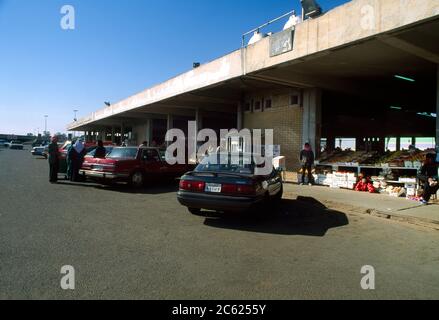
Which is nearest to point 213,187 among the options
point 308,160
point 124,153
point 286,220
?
point 286,220

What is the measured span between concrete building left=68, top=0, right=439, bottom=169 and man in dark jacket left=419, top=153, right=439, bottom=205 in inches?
55.3

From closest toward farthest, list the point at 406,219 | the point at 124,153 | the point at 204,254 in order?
the point at 204,254 < the point at 406,219 < the point at 124,153

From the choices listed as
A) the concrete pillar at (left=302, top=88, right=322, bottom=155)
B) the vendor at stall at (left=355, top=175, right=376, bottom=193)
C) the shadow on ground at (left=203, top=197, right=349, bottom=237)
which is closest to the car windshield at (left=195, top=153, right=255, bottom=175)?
the shadow on ground at (left=203, top=197, right=349, bottom=237)

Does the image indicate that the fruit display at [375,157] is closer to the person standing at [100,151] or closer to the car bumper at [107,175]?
the car bumper at [107,175]

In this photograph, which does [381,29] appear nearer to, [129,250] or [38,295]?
[129,250]

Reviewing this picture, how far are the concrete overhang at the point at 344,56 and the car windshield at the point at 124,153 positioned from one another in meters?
4.92

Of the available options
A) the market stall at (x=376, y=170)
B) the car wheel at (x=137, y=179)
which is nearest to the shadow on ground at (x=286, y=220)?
the market stall at (x=376, y=170)

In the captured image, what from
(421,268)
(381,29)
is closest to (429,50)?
(381,29)

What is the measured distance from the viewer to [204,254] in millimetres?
4746

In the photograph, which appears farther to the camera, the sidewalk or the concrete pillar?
the concrete pillar

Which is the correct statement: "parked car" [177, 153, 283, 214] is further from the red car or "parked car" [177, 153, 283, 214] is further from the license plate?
the red car

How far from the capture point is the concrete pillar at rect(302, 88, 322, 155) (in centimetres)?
1480

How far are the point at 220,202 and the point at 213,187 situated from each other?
1.12 feet

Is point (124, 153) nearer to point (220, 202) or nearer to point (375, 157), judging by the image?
point (220, 202)
